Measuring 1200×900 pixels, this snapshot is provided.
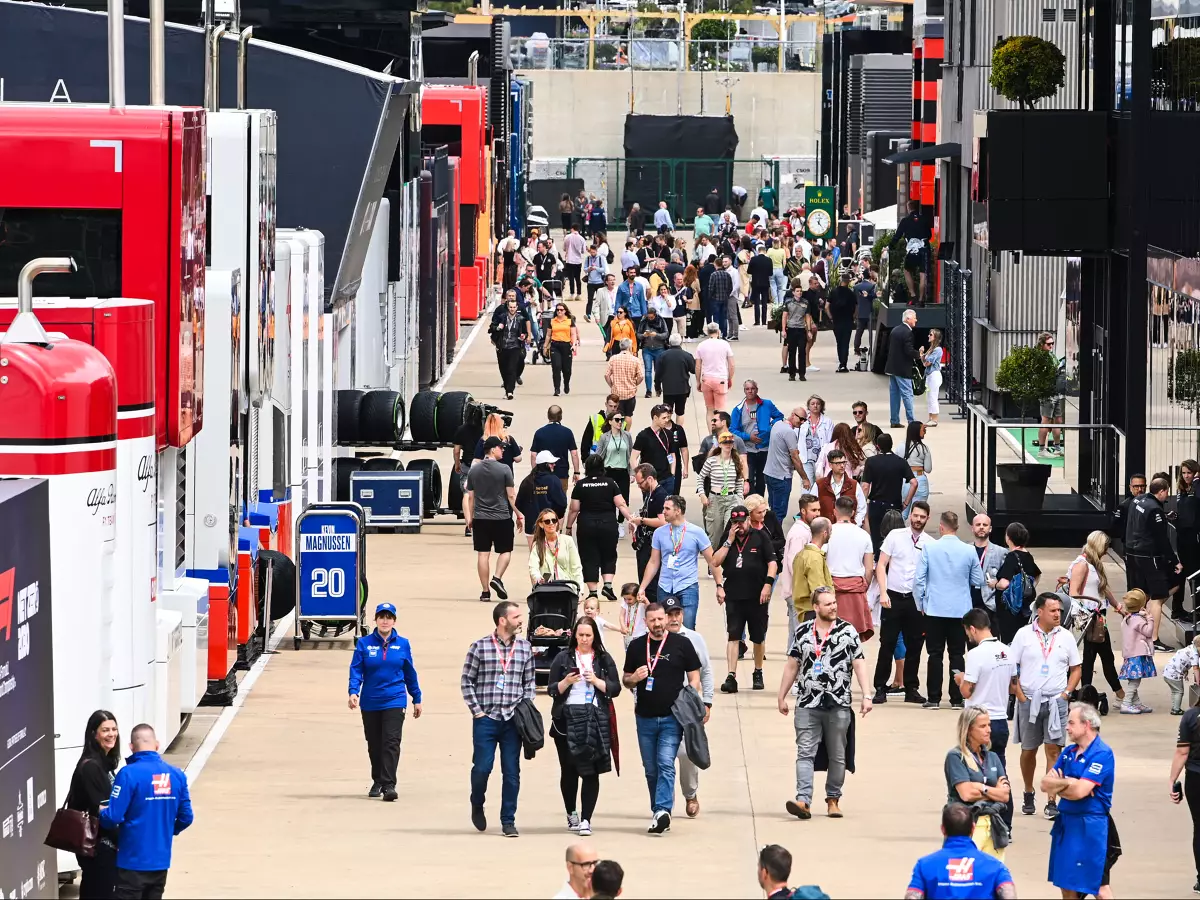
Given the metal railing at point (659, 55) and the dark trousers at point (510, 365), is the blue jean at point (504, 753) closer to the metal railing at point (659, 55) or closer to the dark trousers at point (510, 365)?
the dark trousers at point (510, 365)

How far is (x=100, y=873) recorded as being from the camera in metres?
11.9

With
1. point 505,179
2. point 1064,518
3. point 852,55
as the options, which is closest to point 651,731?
point 1064,518

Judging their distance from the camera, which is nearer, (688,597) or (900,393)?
(688,597)

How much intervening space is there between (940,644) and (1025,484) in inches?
301

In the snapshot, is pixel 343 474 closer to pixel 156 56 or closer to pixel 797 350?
pixel 156 56

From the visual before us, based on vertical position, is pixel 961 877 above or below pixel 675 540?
below

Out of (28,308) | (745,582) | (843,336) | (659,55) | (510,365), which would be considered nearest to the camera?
(28,308)

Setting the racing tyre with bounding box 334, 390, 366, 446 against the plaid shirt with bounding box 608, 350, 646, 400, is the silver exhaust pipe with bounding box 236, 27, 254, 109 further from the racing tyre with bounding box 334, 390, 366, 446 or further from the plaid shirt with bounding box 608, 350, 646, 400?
the plaid shirt with bounding box 608, 350, 646, 400

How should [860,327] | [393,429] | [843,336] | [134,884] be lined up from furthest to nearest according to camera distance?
[860,327], [843,336], [393,429], [134,884]

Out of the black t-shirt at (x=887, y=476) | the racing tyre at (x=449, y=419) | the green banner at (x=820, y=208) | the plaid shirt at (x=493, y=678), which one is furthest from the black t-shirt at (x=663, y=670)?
the green banner at (x=820, y=208)

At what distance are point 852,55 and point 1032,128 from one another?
3895 centimetres

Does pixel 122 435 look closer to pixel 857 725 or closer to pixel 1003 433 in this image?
pixel 857 725

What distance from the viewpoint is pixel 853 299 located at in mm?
39750

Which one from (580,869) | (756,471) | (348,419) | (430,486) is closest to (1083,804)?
(580,869)
